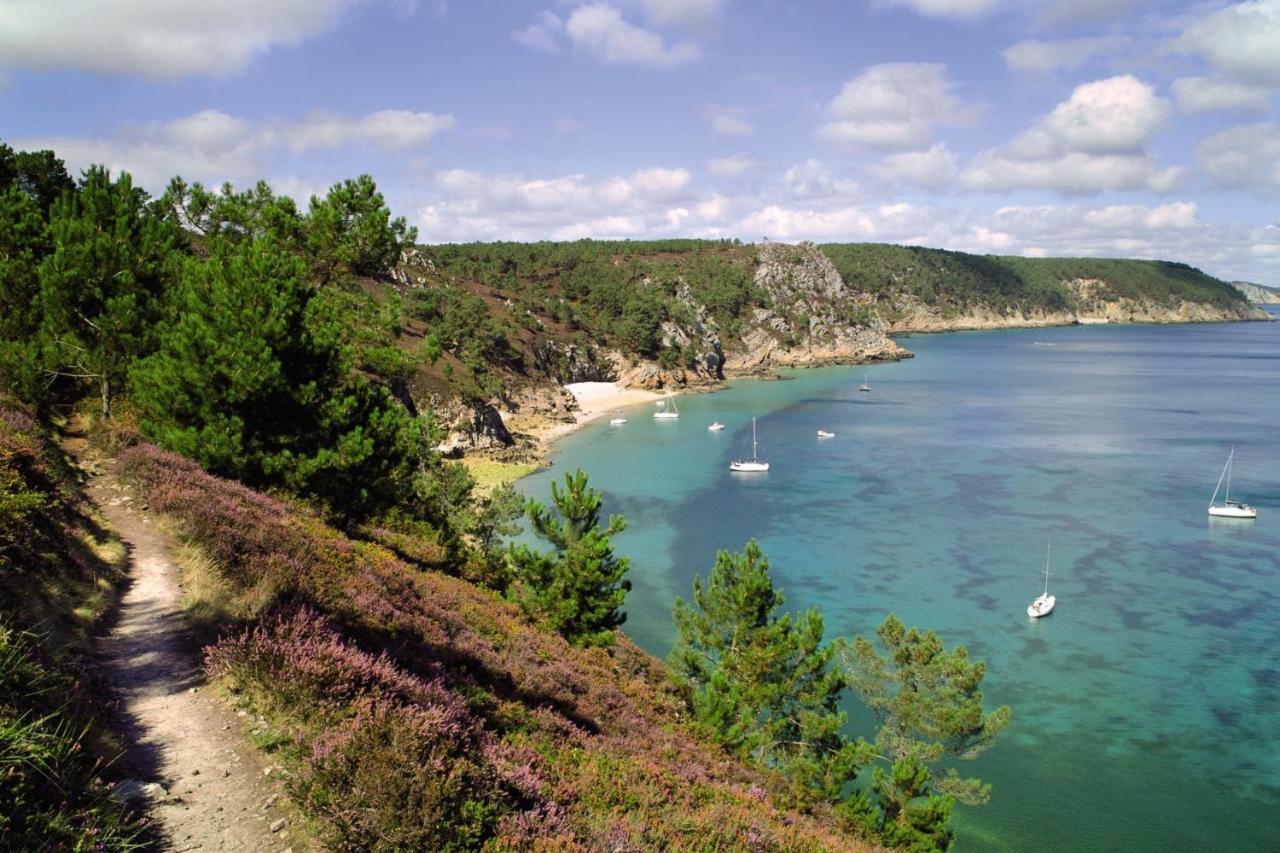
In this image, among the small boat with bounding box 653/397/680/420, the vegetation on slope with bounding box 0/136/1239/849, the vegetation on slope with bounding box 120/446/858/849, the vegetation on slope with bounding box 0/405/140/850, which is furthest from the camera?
the small boat with bounding box 653/397/680/420

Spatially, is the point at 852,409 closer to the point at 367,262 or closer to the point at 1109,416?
the point at 1109,416

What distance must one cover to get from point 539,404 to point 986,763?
76756 millimetres

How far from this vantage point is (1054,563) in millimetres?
43875

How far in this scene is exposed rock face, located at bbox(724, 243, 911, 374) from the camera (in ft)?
529

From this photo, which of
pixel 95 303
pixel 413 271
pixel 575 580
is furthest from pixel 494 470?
pixel 413 271

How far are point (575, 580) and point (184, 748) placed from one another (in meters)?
15.8

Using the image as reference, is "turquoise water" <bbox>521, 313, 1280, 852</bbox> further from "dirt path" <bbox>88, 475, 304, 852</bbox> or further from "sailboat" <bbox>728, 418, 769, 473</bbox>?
"dirt path" <bbox>88, 475, 304, 852</bbox>

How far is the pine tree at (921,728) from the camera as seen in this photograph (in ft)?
59.3

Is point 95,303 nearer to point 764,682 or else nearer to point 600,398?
point 764,682

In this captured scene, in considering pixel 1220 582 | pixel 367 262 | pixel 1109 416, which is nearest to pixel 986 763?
pixel 1220 582

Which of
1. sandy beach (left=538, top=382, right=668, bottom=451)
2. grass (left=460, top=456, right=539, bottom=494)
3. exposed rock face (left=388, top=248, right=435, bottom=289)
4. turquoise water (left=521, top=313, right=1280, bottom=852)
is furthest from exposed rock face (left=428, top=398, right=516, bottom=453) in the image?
exposed rock face (left=388, top=248, right=435, bottom=289)

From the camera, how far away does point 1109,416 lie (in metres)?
93.9

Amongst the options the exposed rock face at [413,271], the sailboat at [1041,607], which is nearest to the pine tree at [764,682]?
the sailboat at [1041,607]

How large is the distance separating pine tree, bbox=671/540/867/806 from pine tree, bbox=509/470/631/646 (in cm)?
256
